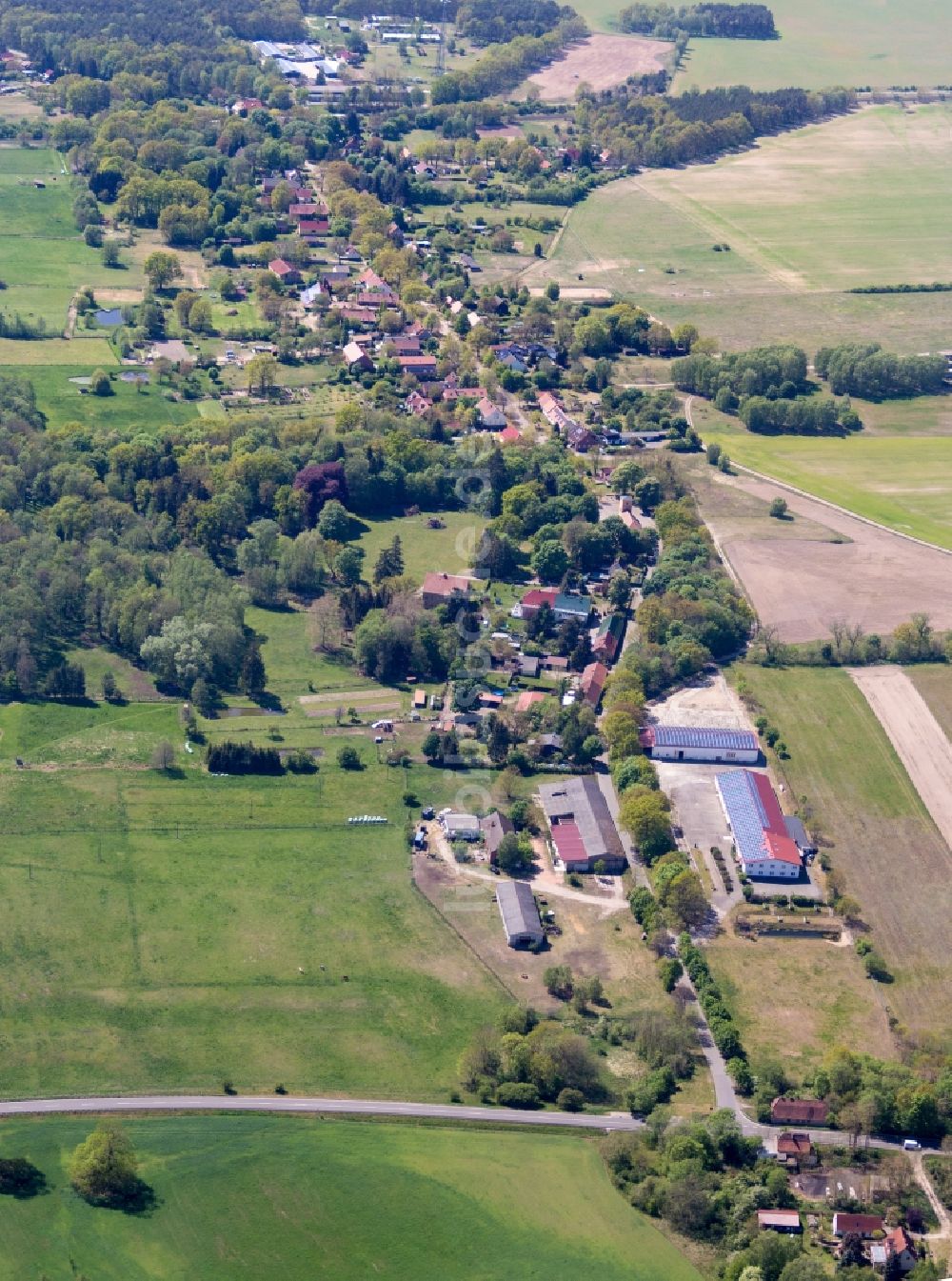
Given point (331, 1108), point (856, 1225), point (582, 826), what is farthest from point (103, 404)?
point (856, 1225)

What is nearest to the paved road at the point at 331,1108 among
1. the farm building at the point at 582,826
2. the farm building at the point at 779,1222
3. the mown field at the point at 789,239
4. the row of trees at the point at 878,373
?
the farm building at the point at 779,1222

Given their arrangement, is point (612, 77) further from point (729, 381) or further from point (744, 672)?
point (744, 672)

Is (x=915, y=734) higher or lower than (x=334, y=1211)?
higher

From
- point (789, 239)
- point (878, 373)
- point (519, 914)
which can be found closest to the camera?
point (519, 914)

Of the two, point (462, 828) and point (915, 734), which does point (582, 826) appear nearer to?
point (462, 828)

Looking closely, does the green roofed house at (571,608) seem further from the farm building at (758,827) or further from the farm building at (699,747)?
the farm building at (758,827)
